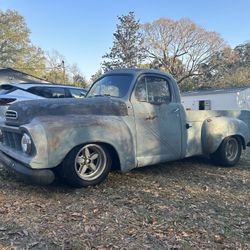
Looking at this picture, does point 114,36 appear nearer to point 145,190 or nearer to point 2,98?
point 2,98

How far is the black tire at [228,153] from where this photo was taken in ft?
21.8

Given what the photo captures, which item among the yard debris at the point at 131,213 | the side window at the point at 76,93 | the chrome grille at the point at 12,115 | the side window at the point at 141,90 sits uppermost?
the side window at the point at 76,93

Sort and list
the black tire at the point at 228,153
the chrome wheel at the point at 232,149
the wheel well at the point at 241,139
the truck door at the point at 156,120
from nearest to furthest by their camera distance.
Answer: the truck door at the point at 156,120 → the black tire at the point at 228,153 → the chrome wheel at the point at 232,149 → the wheel well at the point at 241,139

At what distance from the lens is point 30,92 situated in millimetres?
9031

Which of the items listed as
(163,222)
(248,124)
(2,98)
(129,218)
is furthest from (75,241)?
(2,98)

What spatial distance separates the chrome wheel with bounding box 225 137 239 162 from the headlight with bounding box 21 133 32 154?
4238mm

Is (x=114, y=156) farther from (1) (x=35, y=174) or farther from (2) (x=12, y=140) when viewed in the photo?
(2) (x=12, y=140)

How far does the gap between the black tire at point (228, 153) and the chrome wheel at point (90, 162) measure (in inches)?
112

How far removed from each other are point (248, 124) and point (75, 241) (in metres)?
5.30

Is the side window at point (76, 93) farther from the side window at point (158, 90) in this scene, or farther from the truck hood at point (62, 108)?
the truck hood at point (62, 108)

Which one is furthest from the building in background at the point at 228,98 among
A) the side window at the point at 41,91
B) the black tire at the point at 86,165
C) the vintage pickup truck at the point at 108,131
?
the black tire at the point at 86,165

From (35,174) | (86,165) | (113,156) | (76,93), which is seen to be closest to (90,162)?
(86,165)

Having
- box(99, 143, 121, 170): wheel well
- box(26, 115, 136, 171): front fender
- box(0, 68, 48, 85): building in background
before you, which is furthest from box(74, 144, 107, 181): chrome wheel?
box(0, 68, 48, 85): building in background

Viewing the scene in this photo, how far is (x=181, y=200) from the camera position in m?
4.57
